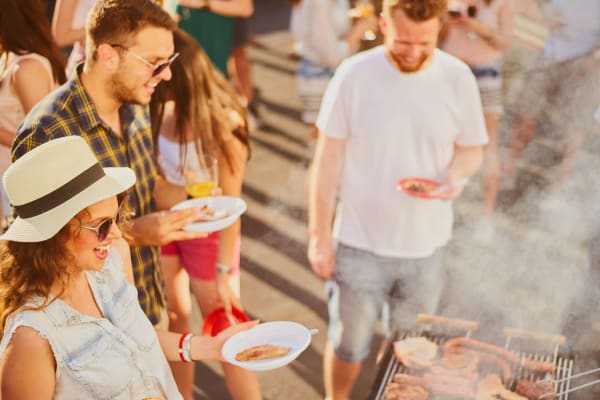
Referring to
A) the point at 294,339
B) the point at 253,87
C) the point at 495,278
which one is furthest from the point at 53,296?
the point at 253,87

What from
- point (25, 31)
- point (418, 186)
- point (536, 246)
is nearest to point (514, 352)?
point (418, 186)

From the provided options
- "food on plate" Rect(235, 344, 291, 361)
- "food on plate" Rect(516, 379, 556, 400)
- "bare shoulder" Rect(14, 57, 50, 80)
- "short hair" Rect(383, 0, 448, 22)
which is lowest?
"food on plate" Rect(516, 379, 556, 400)

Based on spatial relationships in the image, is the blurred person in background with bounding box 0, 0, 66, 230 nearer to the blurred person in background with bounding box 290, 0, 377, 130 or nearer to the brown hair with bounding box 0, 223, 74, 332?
the brown hair with bounding box 0, 223, 74, 332

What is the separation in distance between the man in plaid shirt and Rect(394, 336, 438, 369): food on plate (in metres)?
1.16

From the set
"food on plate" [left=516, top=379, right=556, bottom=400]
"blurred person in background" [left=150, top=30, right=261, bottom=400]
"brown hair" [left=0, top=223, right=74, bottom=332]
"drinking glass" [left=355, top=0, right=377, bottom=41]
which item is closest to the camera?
"brown hair" [left=0, top=223, right=74, bottom=332]

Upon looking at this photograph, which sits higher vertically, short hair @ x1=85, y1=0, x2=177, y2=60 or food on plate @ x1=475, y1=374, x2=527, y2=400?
short hair @ x1=85, y1=0, x2=177, y2=60

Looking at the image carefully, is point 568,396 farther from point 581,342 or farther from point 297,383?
point 297,383

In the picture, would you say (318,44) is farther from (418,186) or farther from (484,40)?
(418,186)

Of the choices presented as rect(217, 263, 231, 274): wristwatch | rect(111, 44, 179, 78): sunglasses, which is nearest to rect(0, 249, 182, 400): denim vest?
rect(111, 44, 179, 78): sunglasses

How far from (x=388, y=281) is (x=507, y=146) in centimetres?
385

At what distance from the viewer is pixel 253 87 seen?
9523mm

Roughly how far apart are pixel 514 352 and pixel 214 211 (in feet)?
5.50

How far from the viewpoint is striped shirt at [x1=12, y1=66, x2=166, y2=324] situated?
3289 mm

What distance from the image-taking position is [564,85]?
7.21 m
